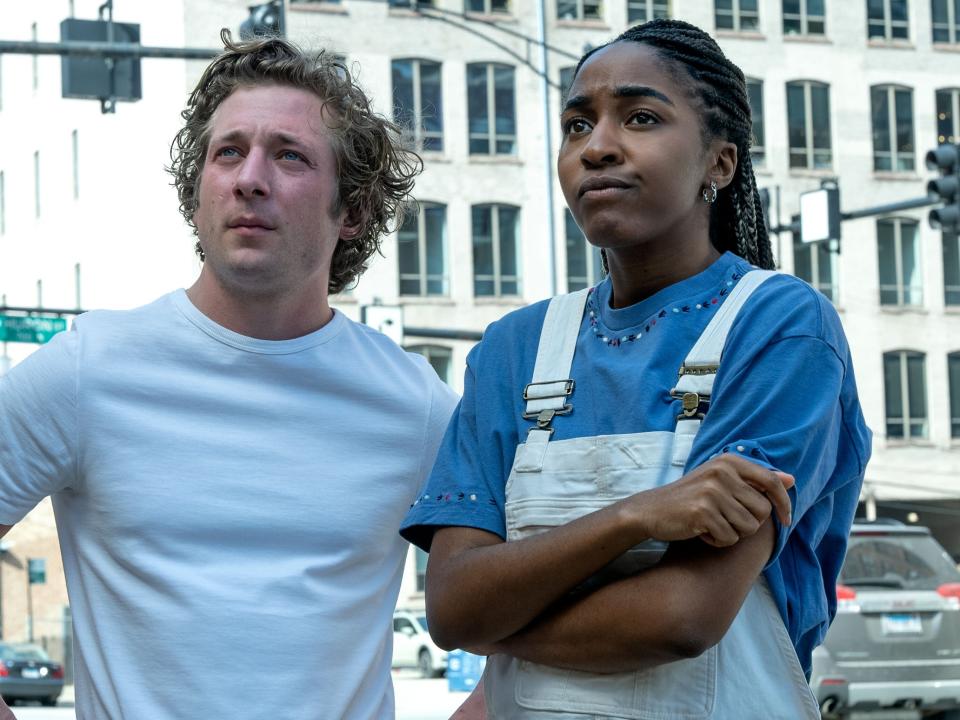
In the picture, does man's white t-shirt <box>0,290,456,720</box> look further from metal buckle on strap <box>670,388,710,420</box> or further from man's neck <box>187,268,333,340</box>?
metal buckle on strap <box>670,388,710,420</box>

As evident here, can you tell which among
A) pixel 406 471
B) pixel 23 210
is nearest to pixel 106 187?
pixel 23 210

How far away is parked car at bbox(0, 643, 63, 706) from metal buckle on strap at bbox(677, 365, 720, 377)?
28.2 m

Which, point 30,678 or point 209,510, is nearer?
point 209,510

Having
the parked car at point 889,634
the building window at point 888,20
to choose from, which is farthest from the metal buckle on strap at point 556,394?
the building window at point 888,20

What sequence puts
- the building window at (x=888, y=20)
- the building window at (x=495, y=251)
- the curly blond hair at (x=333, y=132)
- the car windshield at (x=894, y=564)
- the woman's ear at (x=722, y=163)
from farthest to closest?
the building window at (x=888, y=20)
the building window at (x=495, y=251)
the car windshield at (x=894, y=564)
the curly blond hair at (x=333, y=132)
the woman's ear at (x=722, y=163)

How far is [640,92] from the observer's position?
9.63ft

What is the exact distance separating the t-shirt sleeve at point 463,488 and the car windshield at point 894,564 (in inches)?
431

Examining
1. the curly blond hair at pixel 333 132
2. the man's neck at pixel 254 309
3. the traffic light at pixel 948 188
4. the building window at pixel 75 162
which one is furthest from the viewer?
the building window at pixel 75 162

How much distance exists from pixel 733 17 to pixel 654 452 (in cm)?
4392

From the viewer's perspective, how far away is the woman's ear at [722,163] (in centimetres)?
301

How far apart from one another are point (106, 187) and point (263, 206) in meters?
39.4

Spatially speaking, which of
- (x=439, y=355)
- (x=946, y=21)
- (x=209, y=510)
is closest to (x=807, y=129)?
(x=946, y=21)

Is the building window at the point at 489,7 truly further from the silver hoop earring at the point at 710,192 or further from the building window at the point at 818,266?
the silver hoop earring at the point at 710,192

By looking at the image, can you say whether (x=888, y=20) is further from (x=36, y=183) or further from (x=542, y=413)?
(x=542, y=413)
